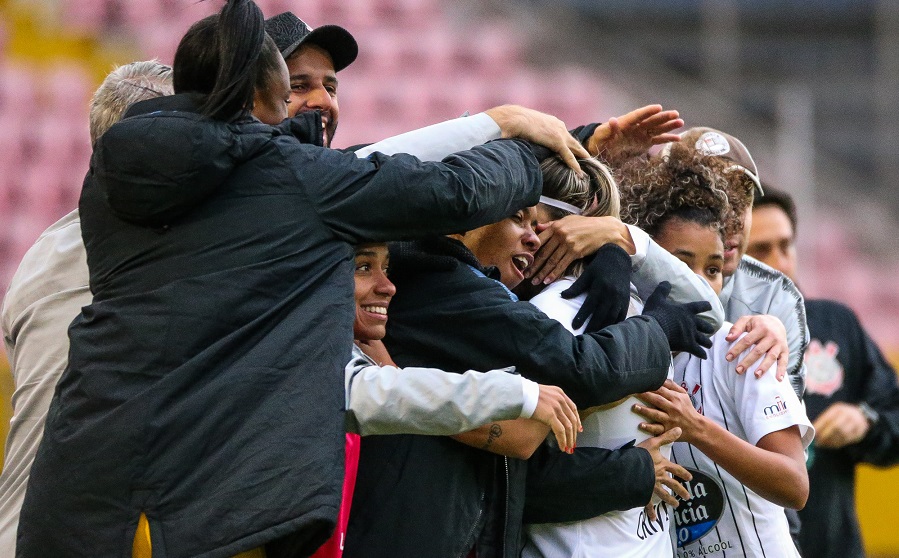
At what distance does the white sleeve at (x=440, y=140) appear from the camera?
2.56 meters

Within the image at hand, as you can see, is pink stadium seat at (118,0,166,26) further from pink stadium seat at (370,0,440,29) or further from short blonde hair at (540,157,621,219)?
short blonde hair at (540,157,621,219)

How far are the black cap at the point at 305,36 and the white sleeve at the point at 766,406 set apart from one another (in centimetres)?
143

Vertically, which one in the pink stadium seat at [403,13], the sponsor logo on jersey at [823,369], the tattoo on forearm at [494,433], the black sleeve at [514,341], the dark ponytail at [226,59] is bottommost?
the sponsor logo on jersey at [823,369]

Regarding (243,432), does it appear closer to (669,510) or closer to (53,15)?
(669,510)

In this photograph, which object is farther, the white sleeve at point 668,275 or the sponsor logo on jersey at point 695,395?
the sponsor logo on jersey at point 695,395

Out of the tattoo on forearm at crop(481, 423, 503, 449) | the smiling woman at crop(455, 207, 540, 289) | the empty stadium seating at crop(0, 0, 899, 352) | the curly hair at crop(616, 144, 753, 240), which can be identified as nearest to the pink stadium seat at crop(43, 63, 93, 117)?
the empty stadium seating at crop(0, 0, 899, 352)

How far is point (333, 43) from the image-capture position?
11.2ft

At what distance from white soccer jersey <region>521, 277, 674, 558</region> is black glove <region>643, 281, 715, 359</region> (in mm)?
69

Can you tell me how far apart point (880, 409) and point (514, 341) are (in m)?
2.73

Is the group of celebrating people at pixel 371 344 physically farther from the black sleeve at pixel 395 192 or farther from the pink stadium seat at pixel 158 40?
the pink stadium seat at pixel 158 40

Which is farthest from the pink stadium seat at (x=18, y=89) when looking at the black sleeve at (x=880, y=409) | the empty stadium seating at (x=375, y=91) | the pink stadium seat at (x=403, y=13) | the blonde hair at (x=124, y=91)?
the black sleeve at (x=880, y=409)

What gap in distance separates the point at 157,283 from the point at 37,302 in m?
0.80

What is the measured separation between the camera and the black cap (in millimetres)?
3311

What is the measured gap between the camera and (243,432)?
215cm
